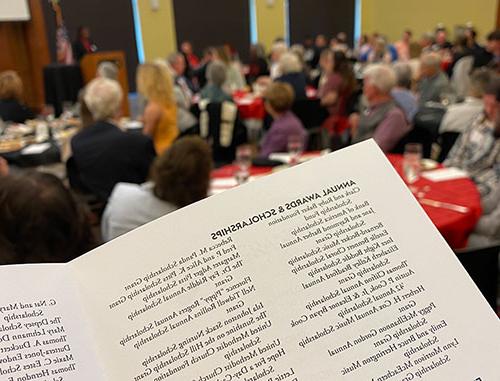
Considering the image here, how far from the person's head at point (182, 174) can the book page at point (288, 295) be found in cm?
167

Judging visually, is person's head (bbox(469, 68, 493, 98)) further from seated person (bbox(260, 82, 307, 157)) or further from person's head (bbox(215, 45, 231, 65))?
person's head (bbox(215, 45, 231, 65))

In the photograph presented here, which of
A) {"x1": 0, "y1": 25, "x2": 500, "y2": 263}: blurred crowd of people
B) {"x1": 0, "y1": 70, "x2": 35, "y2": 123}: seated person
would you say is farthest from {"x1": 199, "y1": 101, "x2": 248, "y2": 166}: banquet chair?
{"x1": 0, "y1": 70, "x2": 35, "y2": 123}: seated person

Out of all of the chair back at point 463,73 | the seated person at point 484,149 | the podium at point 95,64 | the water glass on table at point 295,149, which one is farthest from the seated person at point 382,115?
the podium at point 95,64

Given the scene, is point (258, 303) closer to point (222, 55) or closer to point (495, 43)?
point (495, 43)

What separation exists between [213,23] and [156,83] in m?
9.53

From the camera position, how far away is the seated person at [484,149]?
325 centimetres

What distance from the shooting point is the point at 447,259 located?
65cm

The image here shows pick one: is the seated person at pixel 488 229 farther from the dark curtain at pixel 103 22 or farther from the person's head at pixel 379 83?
the dark curtain at pixel 103 22

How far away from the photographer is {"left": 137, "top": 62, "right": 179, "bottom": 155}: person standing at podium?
4.80 meters

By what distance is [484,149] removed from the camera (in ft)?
11.2

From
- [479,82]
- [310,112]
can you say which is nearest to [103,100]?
[310,112]

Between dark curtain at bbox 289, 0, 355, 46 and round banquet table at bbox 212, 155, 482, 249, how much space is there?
12644 millimetres

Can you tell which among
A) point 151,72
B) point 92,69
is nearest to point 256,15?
point 92,69

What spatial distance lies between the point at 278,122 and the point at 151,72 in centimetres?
140
